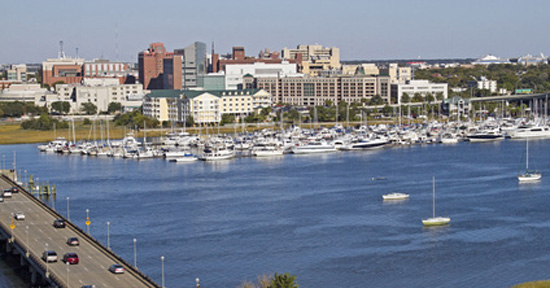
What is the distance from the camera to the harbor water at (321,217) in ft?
41.8

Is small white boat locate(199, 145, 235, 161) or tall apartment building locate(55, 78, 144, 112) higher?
tall apartment building locate(55, 78, 144, 112)

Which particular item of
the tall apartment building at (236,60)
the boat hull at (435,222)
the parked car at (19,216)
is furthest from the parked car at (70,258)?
the tall apartment building at (236,60)

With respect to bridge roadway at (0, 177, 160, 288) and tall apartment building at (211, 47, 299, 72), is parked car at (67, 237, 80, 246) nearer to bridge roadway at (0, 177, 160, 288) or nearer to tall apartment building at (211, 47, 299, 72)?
bridge roadway at (0, 177, 160, 288)

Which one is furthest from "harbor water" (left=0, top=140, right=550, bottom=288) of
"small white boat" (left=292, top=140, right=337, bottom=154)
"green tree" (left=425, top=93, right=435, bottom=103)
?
"green tree" (left=425, top=93, right=435, bottom=103)

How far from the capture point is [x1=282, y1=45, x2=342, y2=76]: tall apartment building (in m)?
55.2

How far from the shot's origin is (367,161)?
25547 mm

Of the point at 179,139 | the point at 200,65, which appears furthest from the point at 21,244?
the point at 200,65

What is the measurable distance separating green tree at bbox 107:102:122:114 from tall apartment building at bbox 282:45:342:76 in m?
14.4

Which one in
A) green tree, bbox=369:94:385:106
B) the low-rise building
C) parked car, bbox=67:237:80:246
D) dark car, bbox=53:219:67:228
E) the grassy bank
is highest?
the low-rise building

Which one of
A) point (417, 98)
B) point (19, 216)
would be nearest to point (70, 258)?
point (19, 216)

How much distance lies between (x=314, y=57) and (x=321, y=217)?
43834 millimetres

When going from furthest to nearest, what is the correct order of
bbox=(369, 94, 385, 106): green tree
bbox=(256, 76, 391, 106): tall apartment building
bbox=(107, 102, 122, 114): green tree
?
1. bbox=(256, 76, 391, 106): tall apartment building
2. bbox=(369, 94, 385, 106): green tree
3. bbox=(107, 102, 122, 114): green tree

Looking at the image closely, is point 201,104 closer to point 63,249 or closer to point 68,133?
point 68,133

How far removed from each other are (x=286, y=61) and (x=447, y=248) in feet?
126
